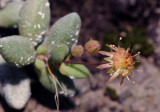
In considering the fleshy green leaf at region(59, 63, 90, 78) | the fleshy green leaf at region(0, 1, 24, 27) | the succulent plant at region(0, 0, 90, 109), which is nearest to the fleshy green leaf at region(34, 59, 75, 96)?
the succulent plant at region(0, 0, 90, 109)

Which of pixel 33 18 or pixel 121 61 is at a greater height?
pixel 33 18

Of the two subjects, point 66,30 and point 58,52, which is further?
point 66,30

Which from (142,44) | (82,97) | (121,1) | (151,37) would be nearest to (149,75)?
(142,44)

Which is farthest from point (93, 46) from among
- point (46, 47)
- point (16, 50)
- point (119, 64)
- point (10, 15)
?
point (10, 15)

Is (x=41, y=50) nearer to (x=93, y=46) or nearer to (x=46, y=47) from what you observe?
(x=46, y=47)

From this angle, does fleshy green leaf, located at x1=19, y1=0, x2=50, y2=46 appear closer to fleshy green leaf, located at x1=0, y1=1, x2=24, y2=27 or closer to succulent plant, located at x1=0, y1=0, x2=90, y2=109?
succulent plant, located at x1=0, y1=0, x2=90, y2=109

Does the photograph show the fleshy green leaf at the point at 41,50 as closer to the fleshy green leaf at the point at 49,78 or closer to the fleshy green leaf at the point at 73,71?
the fleshy green leaf at the point at 49,78

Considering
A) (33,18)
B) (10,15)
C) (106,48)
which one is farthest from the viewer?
(106,48)
